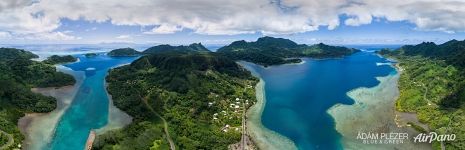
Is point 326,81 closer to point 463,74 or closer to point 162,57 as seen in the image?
point 463,74

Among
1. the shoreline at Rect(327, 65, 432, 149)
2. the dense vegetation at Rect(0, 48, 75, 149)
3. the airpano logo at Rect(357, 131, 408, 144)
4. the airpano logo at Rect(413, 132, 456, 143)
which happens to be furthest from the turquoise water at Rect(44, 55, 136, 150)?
the airpano logo at Rect(413, 132, 456, 143)

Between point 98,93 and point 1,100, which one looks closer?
point 1,100

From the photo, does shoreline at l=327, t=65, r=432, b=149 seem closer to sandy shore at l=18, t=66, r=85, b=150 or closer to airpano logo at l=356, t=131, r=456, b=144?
airpano logo at l=356, t=131, r=456, b=144

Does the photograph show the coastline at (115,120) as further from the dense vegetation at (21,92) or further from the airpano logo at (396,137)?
the airpano logo at (396,137)

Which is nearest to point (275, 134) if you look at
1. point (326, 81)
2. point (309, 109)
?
point (309, 109)

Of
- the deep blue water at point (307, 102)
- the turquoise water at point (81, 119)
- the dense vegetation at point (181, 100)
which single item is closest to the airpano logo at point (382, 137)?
the deep blue water at point (307, 102)

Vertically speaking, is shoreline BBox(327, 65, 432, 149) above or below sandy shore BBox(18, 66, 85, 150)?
above
